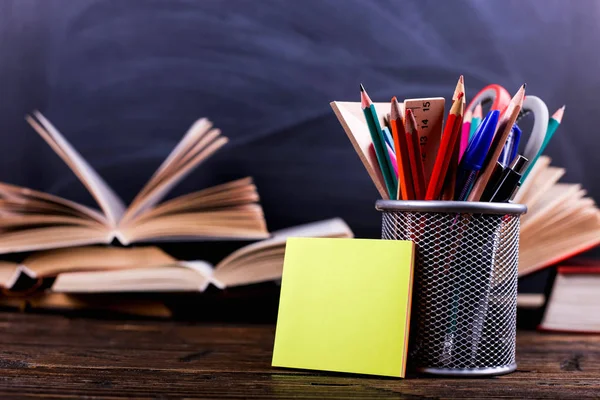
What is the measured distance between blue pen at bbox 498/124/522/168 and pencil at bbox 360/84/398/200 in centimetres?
11

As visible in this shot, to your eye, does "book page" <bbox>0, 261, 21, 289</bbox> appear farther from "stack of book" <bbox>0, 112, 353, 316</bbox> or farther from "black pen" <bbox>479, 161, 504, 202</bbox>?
"black pen" <bbox>479, 161, 504, 202</bbox>

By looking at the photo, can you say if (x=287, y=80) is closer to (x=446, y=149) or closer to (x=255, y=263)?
(x=255, y=263)

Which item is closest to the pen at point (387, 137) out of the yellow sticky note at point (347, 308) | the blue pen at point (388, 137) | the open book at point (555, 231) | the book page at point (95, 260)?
the blue pen at point (388, 137)

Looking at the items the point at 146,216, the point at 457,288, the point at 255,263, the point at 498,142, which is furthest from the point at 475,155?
the point at 146,216

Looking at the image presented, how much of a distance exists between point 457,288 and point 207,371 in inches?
9.5

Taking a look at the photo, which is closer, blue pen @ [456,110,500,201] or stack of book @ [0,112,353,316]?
blue pen @ [456,110,500,201]

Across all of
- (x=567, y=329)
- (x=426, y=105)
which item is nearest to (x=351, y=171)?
(x=567, y=329)

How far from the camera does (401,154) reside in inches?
21.8

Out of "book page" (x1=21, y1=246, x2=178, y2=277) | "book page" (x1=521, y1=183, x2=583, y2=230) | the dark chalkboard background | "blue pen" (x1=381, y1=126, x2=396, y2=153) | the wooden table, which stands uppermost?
the dark chalkboard background

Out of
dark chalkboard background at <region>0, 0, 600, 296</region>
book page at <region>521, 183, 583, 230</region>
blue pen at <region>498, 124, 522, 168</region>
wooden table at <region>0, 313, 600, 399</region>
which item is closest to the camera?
wooden table at <region>0, 313, 600, 399</region>

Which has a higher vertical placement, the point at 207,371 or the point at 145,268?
the point at 145,268

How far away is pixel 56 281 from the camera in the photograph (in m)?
0.92

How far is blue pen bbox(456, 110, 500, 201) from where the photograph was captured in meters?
0.55

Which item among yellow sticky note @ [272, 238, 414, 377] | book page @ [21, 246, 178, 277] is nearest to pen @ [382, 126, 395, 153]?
yellow sticky note @ [272, 238, 414, 377]
